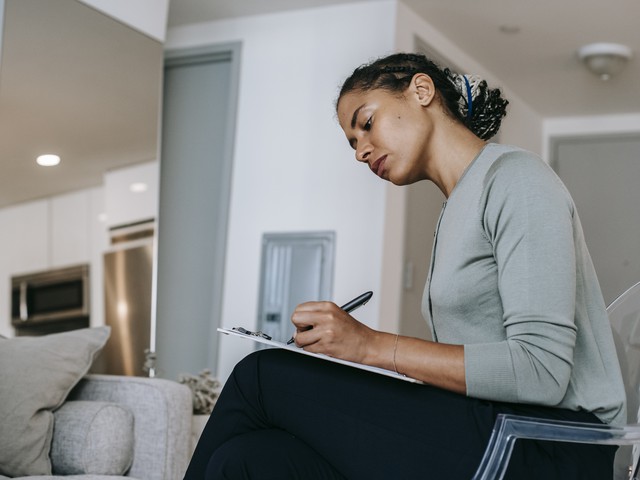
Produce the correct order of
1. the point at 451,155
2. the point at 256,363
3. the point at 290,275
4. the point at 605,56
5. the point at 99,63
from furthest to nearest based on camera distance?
the point at 605,56, the point at 290,275, the point at 99,63, the point at 451,155, the point at 256,363

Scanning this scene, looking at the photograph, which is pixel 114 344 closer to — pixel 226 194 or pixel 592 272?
pixel 226 194

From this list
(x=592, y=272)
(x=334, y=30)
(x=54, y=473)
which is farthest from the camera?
(x=334, y=30)

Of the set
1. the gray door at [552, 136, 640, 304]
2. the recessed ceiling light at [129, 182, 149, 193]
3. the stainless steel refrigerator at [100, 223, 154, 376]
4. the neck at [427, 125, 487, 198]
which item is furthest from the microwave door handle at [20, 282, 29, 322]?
the gray door at [552, 136, 640, 304]

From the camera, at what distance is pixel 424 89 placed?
1.49 m

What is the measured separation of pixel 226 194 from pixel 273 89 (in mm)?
569

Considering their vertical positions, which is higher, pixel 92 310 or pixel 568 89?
pixel 568 89

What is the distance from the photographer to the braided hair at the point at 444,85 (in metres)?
1.50

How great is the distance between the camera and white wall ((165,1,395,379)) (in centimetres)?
397

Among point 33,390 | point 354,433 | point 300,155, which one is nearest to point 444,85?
point 354,433

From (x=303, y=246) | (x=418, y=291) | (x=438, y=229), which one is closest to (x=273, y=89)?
(x=303, y=246)

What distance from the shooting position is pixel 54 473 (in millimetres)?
1909

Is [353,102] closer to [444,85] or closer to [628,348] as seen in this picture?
[444,85]

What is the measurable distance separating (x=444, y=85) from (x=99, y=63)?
1.98 meters

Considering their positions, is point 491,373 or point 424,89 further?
point 424,89
